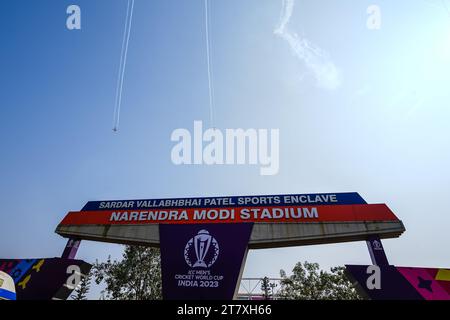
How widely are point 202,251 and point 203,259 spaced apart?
433 mm

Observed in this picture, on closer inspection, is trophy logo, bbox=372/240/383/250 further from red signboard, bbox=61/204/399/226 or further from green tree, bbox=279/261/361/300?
green tree, bbox=279/261/361/300

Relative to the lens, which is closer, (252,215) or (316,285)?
(252,215)

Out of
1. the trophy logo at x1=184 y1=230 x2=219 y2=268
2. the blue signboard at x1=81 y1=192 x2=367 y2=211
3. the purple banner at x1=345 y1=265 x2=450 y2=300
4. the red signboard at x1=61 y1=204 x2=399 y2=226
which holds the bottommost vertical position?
the purple banner at x1=345 y1=265 x2=450 y2=300

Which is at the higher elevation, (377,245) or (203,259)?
(377,245)

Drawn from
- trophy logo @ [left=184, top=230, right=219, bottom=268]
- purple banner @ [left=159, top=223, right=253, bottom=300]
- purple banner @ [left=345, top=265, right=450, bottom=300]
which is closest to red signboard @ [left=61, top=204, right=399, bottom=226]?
purple banner @ [left=159, top=223, right=253, bottom=300]

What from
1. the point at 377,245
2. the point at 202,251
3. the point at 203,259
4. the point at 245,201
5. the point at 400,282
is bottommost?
the point at 400,282

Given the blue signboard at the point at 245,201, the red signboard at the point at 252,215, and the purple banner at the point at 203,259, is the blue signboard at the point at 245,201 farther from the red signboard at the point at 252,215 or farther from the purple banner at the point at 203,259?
the purple banner at the point at 203,259

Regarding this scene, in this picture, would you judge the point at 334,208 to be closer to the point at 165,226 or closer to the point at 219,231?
the point at 219,231

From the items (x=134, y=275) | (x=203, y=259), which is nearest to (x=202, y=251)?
(x=203, y=259)

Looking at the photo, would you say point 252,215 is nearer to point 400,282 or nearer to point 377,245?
point 377,245

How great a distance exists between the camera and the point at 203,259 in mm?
14047

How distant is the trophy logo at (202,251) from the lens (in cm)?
1395

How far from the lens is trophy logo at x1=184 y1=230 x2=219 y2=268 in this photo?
13953mm

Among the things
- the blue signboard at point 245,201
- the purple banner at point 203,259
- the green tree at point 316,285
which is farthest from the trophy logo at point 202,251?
the green tree at point 316,285
